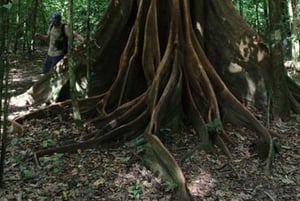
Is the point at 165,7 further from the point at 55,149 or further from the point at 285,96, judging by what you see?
the point at 55,149

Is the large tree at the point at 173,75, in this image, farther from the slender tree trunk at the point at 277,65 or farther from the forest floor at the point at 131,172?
the forest floor at the point at 131,172

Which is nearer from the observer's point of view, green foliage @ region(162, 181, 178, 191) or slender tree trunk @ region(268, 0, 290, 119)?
green foliage @ region(162, 181, 178, 191)

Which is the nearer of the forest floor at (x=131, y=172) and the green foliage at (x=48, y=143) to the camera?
the forest floor at (x=131, y=172)

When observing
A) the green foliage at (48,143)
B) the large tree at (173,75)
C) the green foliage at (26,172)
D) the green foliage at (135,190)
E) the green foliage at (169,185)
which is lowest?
the green foliage at (135,190)

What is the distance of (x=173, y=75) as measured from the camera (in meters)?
7.11

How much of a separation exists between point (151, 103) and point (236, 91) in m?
1.64

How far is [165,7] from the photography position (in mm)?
7754

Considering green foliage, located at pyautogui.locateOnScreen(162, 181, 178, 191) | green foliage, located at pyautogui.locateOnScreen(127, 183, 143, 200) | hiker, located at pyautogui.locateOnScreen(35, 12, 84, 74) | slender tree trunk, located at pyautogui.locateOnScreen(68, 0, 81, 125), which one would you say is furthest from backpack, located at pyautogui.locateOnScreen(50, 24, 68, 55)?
green foliage, located at pyautogui.locateOnScreen(162, 181, 178, 191)

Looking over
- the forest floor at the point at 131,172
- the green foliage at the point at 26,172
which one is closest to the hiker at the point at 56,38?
the forest floor at the point at 131,172

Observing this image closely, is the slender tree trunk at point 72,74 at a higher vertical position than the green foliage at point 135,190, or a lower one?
higher

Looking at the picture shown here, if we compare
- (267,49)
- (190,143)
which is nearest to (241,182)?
(190,143)

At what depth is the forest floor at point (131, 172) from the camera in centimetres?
545

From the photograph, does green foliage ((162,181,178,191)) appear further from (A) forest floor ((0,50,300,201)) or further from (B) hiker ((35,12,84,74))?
(B) hiker ((35,12,84,74))

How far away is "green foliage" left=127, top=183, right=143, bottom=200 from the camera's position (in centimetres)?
539
